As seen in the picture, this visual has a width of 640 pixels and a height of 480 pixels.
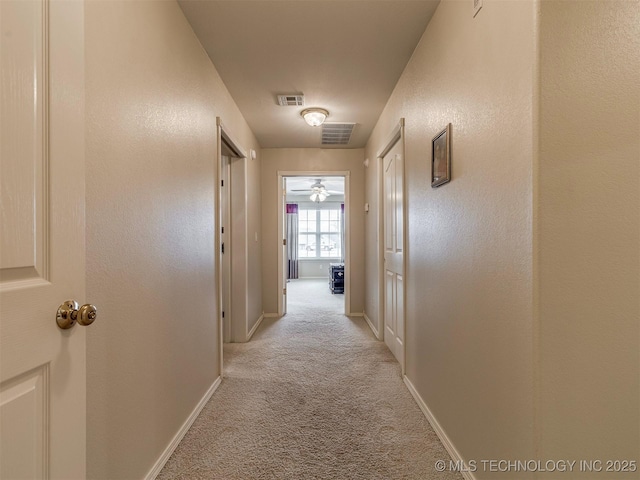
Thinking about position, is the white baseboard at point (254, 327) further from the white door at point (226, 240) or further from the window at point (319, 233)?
the window at point (319, 233)

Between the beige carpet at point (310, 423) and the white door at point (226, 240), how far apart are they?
0.38 metres

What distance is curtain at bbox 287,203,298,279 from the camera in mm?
9031

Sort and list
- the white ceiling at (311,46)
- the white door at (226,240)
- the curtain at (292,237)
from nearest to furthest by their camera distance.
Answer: the white ceiling at (311,46) < the white door at (226,240) < the curtain at (292,237)

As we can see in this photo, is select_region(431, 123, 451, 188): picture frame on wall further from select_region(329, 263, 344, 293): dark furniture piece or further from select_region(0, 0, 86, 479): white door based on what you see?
select_region(329, 263, 344, 293): dark furniture piece

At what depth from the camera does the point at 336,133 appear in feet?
13.2

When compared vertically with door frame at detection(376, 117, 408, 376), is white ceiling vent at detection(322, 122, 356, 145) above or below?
above

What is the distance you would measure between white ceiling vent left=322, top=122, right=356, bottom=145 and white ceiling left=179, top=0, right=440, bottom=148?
1.33ft

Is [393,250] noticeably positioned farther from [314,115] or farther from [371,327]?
[314,115]

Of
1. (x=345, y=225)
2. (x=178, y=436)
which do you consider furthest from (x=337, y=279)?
(x=178, y=436)

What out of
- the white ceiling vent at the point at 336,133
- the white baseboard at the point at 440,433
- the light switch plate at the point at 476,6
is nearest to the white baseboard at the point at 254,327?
the white baseboard at the point at 440,433

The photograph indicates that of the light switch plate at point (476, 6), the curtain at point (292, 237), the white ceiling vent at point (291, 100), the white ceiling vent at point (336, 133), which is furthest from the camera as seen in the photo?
the curtain at point (292, 237)

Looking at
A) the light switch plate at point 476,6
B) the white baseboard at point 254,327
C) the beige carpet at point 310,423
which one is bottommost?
the beige carpet at point 310,423

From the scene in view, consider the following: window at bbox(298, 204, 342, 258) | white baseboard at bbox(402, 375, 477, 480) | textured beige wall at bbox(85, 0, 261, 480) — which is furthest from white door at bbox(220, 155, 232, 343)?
window at bbox(298, 204, 342, 258)

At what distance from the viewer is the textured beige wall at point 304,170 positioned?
15.3 ft
